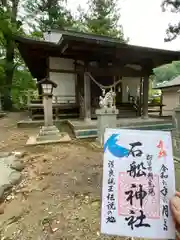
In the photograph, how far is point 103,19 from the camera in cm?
2019

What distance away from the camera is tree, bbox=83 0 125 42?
19984 millimetres

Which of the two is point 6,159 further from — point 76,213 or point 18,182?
point 76,213

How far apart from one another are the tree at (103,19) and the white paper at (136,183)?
68.6 feet

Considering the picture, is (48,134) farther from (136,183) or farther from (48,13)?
(48,13)

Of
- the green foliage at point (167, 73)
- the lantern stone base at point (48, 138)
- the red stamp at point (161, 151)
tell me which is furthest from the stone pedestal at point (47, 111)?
the green foliage at point (167, 73)

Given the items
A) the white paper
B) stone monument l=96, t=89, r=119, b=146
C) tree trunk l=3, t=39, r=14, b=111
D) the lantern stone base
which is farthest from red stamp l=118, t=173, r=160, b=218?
tree trunk l=3, t=39, r=14, b=111

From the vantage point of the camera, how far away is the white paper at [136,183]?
3.56ft

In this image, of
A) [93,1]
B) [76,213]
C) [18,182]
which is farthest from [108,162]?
[93,1]

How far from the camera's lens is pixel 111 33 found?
795 inches

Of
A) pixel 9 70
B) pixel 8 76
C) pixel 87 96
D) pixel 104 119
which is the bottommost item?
pixel 104 119

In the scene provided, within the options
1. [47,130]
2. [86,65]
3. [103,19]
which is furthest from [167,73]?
[47,130]

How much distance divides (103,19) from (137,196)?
74.2ft

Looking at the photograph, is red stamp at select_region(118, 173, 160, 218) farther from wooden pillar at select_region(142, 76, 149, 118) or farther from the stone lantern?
wooden pillar at select_region(142, 76, 149, 118)

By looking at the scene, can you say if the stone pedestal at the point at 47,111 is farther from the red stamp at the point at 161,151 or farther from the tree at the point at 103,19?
the tree at the point at 103,19
